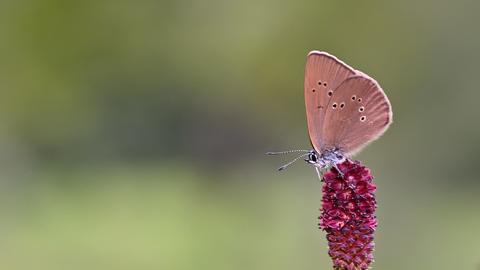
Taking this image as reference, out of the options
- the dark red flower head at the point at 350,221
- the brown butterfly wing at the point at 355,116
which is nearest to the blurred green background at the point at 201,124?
the brown butterfly wing at the point at 355,116

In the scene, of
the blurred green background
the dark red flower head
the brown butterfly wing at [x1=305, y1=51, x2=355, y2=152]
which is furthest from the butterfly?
the blurred green background

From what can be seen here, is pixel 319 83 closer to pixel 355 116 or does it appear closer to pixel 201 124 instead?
pixel 355 116

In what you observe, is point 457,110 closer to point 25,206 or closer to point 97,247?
point 97,247

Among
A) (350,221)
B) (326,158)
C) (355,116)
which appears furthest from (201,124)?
(350,221)

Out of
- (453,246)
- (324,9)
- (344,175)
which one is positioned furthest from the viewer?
(324,9)

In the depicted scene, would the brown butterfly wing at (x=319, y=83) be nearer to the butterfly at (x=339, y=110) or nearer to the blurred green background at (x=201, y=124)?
the butterfly at (x=339, y=110)

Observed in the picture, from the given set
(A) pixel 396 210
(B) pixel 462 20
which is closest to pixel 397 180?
(A) pixel 396 210

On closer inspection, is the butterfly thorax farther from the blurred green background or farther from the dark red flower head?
the blurred green background
